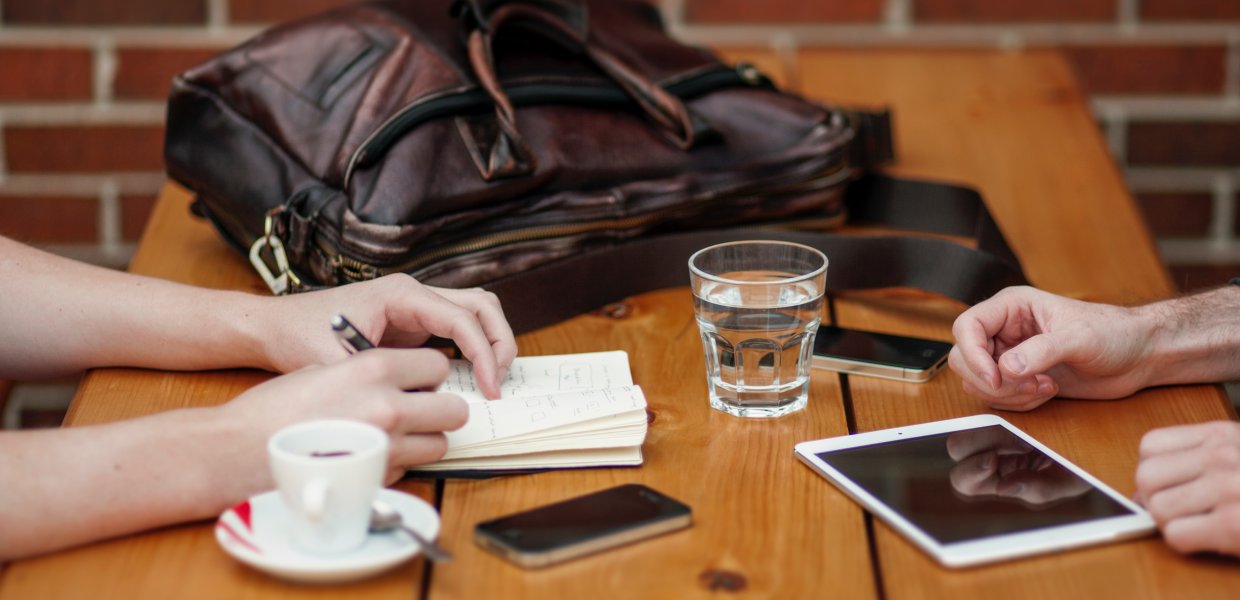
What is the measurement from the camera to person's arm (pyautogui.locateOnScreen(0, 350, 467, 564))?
78cm

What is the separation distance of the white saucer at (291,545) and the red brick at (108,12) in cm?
140

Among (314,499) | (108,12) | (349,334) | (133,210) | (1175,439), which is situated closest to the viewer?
(314,499)

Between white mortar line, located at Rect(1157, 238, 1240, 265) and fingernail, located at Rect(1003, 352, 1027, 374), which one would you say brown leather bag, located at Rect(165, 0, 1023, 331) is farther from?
white mortar line, located at Rect(1157, 238, 1240, 265)

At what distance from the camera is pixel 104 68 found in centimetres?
202

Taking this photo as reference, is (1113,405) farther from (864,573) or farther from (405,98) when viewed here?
(405,98)

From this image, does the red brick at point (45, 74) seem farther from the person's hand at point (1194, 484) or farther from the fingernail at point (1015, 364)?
the person's hand at point (1194, 484)

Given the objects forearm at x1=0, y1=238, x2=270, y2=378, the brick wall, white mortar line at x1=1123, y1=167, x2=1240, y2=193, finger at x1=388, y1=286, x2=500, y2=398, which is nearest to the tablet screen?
finger at x1=388, y1=286, x2=500, y2=398

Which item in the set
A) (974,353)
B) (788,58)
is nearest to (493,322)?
(974,353)

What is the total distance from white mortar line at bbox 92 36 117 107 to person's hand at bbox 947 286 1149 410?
1488mm

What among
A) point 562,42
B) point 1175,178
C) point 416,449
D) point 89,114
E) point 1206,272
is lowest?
point 1206,272

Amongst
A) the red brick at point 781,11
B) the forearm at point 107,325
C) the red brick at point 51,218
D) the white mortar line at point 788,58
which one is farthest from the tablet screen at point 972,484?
the red brick at point 51,218

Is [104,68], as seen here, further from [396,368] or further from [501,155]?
[396,368]

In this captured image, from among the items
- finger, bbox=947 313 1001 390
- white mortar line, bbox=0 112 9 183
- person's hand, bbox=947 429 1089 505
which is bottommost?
white mortar line, bbox=0 112 9 183

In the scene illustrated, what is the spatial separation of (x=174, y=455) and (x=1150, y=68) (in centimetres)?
176
